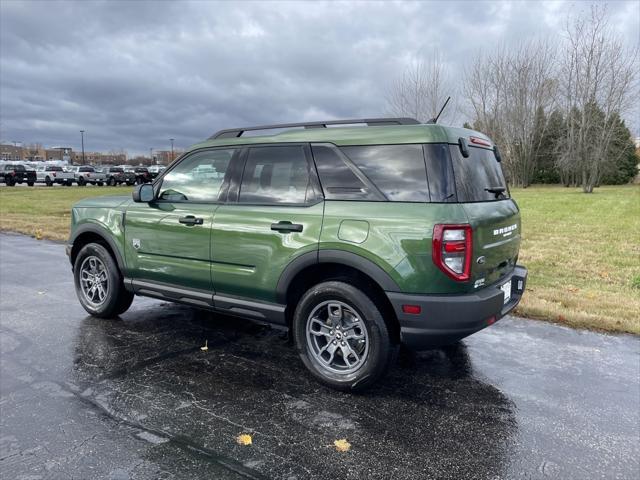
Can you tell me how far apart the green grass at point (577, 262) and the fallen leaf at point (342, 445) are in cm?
338

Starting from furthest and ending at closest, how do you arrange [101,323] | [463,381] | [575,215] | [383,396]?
1. [575,215]
2. [101,323]
3. [463,381]
4. [383,396]

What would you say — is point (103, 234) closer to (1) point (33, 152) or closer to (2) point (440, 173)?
(2) point (440, 173)

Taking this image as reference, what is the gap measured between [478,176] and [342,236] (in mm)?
1130

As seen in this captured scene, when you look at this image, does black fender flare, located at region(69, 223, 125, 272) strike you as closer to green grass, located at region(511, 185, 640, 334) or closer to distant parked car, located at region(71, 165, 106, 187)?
green grass, located at region(511, 185, 640, 334)

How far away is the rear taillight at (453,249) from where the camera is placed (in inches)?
122

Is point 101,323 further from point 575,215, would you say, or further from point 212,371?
point 575,215

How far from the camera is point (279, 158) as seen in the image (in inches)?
157

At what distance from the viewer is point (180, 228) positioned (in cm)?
434

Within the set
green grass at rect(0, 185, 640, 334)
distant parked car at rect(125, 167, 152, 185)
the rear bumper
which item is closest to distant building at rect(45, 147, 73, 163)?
distant parked car at rect(125, 167, 152, 185)

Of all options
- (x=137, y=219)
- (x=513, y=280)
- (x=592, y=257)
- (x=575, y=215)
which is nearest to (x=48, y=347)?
(x=137, y=219)

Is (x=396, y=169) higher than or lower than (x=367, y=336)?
higher

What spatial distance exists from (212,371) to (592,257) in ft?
25.6

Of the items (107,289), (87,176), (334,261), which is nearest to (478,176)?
(334,261)

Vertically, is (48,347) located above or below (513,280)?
below
